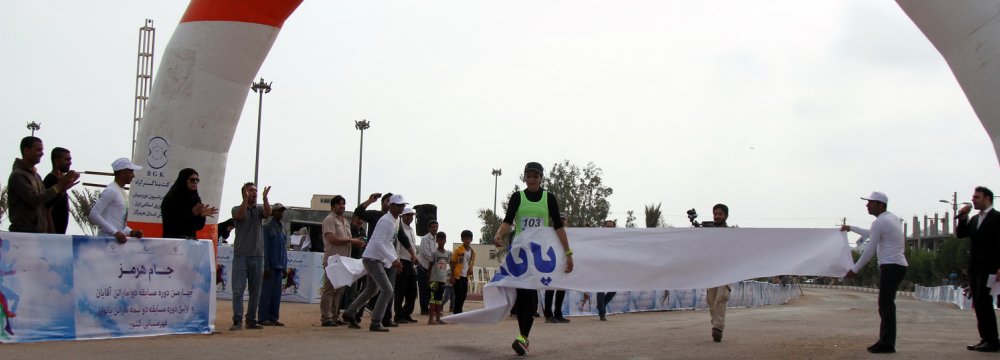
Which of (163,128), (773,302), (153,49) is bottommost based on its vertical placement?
(773,302)

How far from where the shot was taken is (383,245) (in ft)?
41.9

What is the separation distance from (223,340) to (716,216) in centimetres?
591

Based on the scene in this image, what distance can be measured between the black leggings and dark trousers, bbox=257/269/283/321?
16.8 ft

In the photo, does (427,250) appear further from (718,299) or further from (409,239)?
(718,299)

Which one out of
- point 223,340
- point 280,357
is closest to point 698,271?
point 280,357

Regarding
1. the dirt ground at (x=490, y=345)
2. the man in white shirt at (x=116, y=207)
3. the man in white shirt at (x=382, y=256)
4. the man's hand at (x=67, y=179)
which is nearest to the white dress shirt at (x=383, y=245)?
the man in white shirt at (x=382, y=256)

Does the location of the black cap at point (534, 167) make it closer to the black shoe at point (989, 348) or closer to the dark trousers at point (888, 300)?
the dark trousers at point (888, 300)

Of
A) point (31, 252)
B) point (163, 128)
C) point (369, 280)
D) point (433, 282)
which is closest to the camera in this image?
point (31, 252)

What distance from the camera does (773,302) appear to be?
129 ft

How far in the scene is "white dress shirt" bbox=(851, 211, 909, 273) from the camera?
33.3 ft

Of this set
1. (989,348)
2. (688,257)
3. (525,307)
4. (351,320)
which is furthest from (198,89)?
(989,348)

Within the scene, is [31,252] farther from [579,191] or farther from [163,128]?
[579,191]

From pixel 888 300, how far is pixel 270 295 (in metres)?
8.05

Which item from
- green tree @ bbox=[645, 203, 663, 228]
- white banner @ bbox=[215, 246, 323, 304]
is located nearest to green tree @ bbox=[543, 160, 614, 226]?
green tree @ bbox=[645, 203, 663, 228]
